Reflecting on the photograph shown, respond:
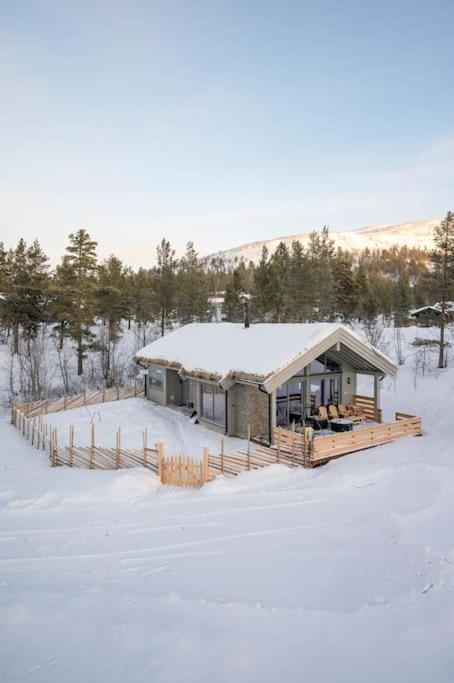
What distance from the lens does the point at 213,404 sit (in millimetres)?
19156

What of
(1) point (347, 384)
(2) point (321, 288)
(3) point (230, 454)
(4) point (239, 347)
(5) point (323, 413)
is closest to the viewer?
(3) point (230, 454)

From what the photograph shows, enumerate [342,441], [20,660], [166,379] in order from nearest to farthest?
[20,660] → [342,441] → [166,379]

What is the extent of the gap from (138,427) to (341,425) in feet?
30.0

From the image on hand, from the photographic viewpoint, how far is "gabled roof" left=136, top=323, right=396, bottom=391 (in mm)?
15945

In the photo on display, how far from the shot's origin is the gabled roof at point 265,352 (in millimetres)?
15945

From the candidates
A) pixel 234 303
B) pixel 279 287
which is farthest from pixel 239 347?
pixel 234 303

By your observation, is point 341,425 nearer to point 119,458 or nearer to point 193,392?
point 193,392

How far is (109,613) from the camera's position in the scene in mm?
5848

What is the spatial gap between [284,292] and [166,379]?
74.6ft

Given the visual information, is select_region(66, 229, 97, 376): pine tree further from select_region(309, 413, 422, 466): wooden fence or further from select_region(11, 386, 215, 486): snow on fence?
select_region(309, 413, 422, 466): wooden fence

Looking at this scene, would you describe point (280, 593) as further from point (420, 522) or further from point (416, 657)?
point (420, 522)

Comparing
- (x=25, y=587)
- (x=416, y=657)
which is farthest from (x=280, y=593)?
(x=25, y=587)

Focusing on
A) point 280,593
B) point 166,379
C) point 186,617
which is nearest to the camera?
point 186,617

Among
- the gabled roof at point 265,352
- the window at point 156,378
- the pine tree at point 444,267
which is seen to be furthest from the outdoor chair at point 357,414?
the pine tree at point 444,267
